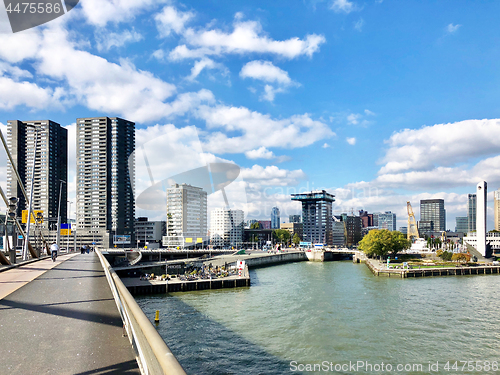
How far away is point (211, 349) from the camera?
67.4 feet

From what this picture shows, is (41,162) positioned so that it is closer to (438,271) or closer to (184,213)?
(184,213)

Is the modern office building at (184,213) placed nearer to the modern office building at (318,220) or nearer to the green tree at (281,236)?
the green tree at (281,236)

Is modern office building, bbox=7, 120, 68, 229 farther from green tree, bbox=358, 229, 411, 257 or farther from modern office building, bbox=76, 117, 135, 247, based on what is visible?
green tree, bbox=358, 229, 411, 257

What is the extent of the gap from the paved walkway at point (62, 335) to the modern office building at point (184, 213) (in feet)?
450

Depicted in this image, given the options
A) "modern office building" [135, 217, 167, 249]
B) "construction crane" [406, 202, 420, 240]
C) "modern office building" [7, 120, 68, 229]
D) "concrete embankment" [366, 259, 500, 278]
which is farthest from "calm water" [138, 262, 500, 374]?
"construction crane" [406, 202, 420, 240]

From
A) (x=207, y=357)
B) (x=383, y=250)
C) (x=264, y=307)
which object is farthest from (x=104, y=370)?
(x=383, y=250)

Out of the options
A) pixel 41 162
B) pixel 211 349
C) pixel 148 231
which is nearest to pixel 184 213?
pixel 148 231

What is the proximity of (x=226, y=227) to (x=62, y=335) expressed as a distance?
183102mm

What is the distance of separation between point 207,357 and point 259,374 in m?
3.90

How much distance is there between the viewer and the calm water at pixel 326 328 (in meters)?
18.9

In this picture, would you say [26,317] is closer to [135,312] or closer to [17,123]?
[135,312]

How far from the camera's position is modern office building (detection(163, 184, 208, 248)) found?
494 feet

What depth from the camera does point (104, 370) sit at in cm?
474

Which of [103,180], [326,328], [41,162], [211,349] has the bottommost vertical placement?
[326,328]
